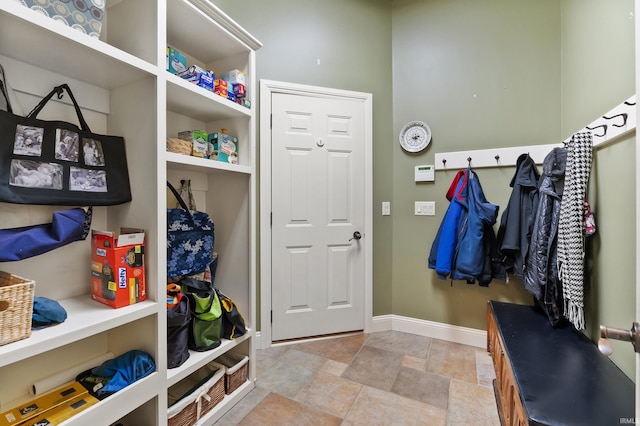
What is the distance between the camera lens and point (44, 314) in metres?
0.92

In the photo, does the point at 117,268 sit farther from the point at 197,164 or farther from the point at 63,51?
the point at 63,51

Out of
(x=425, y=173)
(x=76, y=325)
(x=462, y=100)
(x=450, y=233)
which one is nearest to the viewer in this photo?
(x=76, y=325)

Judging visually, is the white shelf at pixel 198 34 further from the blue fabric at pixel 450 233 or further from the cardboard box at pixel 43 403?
the blue fabric at pixel 450 233

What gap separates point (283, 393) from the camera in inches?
66.4

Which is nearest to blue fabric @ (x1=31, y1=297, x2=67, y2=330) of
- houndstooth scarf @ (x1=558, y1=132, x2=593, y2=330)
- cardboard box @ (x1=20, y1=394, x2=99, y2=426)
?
cardboard box @ (x1=20, y1=394, x2=99, y2=426)

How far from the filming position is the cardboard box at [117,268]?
43.6 inches

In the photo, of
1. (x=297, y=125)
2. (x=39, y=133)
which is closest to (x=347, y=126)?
(x=297, y=125)

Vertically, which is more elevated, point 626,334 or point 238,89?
point 238,89

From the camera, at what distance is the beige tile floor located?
1.50 m

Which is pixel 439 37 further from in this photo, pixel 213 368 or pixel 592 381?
pixel 213 368

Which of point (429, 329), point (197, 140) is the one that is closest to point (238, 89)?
point (197, 140)

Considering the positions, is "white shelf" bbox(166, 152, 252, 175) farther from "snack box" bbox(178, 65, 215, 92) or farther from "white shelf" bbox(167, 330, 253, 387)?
"white shelf" bbox(167, 330, 253, 387)

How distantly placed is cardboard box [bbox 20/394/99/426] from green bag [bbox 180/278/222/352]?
44 centimetres

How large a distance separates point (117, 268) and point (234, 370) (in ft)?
2.94
